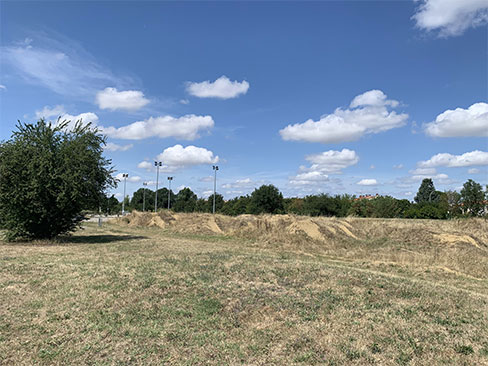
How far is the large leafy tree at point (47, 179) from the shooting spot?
53.2 ft

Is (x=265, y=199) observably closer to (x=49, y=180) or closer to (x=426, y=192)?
(x=49, y=180)

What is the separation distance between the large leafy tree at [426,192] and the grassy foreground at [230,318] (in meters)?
111

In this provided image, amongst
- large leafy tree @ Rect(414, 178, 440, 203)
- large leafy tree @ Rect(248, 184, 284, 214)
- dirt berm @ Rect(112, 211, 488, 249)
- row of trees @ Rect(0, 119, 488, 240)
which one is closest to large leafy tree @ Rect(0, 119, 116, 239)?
row of trees @ Rect(0, 119, 488, 240)

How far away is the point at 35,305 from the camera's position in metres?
6.70

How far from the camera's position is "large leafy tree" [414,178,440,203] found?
354 feet

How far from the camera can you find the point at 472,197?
4950cm

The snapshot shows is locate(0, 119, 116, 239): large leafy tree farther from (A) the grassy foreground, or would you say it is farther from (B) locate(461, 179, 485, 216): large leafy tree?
(B) locate(461, 179, 485, 216): large leafy tree

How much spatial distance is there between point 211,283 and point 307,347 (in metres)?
3.36

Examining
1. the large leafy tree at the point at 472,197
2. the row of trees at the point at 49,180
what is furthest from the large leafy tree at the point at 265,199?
the row of trees at the point at 49,180

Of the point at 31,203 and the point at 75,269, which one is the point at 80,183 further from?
the point at 75,269

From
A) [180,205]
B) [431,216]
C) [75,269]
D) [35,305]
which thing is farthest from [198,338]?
[180,205]

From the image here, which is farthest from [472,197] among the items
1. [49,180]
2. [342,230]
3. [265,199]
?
[49,180]

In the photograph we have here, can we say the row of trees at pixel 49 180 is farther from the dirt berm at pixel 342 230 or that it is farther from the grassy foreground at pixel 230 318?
the dirt berm at pixel 342 230

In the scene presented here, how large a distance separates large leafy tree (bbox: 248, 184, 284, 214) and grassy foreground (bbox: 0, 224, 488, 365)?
60.0 m
